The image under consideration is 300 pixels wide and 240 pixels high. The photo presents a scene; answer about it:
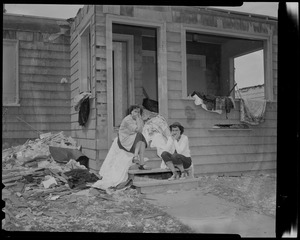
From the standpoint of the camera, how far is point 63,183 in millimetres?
3713

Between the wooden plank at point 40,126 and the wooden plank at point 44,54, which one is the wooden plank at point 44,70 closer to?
the wooden plank at point 44,54

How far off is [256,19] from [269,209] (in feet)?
7.05

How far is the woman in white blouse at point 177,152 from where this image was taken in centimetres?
379

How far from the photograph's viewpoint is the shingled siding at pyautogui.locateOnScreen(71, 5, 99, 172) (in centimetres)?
380

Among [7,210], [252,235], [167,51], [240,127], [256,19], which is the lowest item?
[252,235]

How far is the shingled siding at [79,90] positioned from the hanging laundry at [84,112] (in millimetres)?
42

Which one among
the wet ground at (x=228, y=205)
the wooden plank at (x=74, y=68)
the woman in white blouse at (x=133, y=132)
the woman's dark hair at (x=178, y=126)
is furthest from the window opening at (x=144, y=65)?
the wet ground at (x=228, y=205)

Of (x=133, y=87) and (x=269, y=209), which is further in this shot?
(x=133, y=87)

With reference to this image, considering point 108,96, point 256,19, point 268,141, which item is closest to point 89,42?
point 108,96

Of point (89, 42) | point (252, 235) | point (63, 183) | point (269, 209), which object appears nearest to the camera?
point (252, 235)

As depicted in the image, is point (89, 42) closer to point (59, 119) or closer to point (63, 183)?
point (59, 119)

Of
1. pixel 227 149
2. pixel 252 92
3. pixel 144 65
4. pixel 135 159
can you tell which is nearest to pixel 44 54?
pixel 144 65

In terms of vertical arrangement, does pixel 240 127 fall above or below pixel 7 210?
above

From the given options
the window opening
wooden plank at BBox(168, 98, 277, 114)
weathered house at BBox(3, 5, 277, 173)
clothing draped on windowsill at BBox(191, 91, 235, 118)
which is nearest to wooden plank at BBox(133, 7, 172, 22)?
weathered house at BBox(3, 5, 277, 173)
